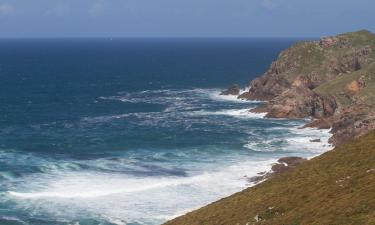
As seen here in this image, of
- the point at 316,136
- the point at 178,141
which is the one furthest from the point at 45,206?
the point at 316,136

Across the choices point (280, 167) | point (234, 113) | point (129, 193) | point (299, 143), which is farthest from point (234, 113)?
point (129, 193)

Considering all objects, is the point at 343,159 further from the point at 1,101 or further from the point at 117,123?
the point at 1,101

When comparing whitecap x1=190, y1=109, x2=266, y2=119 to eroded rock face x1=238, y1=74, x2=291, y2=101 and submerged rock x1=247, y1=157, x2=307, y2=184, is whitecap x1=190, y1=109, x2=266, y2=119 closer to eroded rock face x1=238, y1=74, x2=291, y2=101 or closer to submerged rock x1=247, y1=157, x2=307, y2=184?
eroded rock face x1=238, y1=74, x2=291, y2=101

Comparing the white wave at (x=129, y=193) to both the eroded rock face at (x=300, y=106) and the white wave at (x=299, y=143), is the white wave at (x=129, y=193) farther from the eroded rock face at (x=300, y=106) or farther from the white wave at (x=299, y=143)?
the eroded rock face at (x=300, y=106)

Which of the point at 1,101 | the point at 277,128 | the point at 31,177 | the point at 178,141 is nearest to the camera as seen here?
the point at 31,177

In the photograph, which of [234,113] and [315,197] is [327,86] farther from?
[315,197]

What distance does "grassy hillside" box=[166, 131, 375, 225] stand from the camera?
124ft

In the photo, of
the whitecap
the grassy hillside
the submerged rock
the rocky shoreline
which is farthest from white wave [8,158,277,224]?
the whitecap

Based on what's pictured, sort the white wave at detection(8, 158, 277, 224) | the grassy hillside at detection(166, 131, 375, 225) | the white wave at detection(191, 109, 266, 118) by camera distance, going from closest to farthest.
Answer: the grassy hillside at detection(166, 131, 375, 225) < the white wave at detection(8, 158, 277, 224) < the white wave at detection(191, 109, 266, 118)

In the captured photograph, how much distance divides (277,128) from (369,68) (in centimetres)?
3367

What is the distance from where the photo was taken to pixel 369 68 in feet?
474

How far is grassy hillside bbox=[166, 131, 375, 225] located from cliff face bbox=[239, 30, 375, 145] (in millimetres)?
51965

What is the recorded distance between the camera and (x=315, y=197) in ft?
142

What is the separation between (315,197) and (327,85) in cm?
10710
